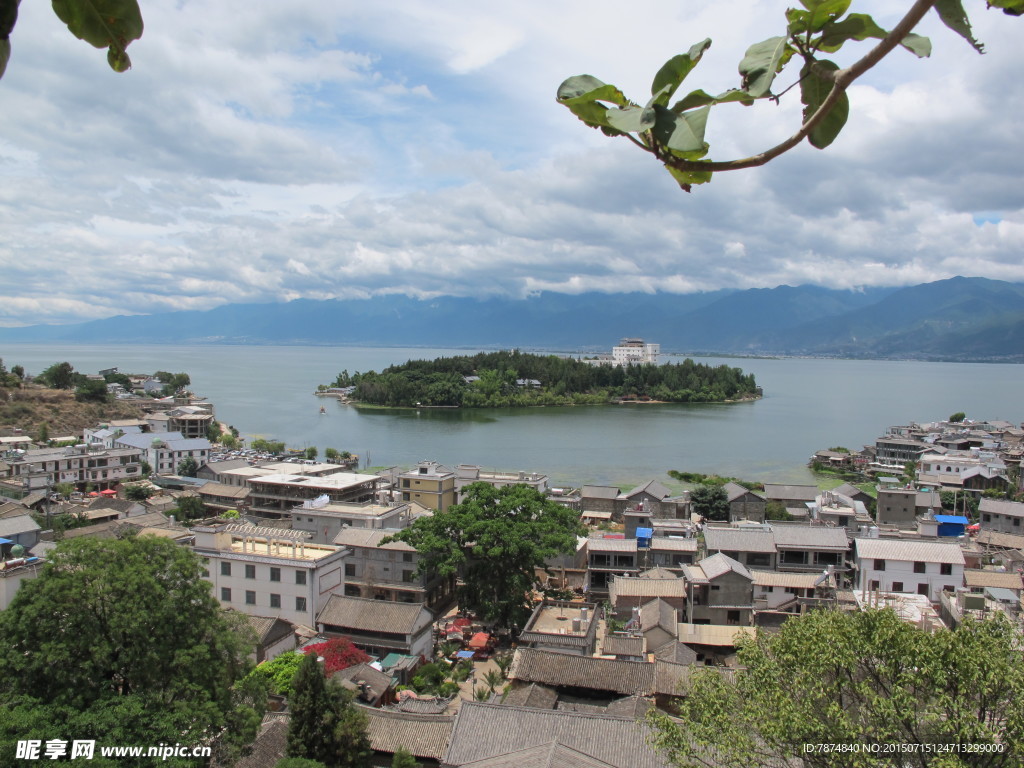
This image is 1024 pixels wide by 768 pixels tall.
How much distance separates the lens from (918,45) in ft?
2.09

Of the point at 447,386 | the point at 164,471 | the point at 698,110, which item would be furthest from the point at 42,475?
the point at 447,386

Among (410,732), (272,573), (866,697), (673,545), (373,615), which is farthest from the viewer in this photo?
(673,545)

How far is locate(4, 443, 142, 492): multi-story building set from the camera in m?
17.6

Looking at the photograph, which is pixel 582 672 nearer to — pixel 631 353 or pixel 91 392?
pixel 91 392

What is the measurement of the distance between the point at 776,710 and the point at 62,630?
498 cm

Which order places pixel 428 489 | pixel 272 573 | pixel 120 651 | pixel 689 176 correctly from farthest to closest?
pixel 428 489, pixel 272 573, pixel 120 651, pixel 689 176

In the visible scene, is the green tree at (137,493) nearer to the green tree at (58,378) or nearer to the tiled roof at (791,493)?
the tiled roof at (791,493)

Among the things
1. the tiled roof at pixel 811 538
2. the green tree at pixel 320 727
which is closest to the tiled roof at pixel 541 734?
the green tree at pixel 320 727

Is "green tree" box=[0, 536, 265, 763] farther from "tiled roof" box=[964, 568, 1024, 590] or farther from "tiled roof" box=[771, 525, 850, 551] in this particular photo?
"tiled roof" box=[964, 568, 1024, 590]

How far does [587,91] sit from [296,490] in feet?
52.5

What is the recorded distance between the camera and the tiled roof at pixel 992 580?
10836 millimetres

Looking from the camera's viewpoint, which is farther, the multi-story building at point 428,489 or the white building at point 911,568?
the multi-story building at point 428,489

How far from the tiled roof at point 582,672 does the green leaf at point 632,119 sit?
7754 millimetres

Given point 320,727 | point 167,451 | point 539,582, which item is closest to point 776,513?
point 539,582
